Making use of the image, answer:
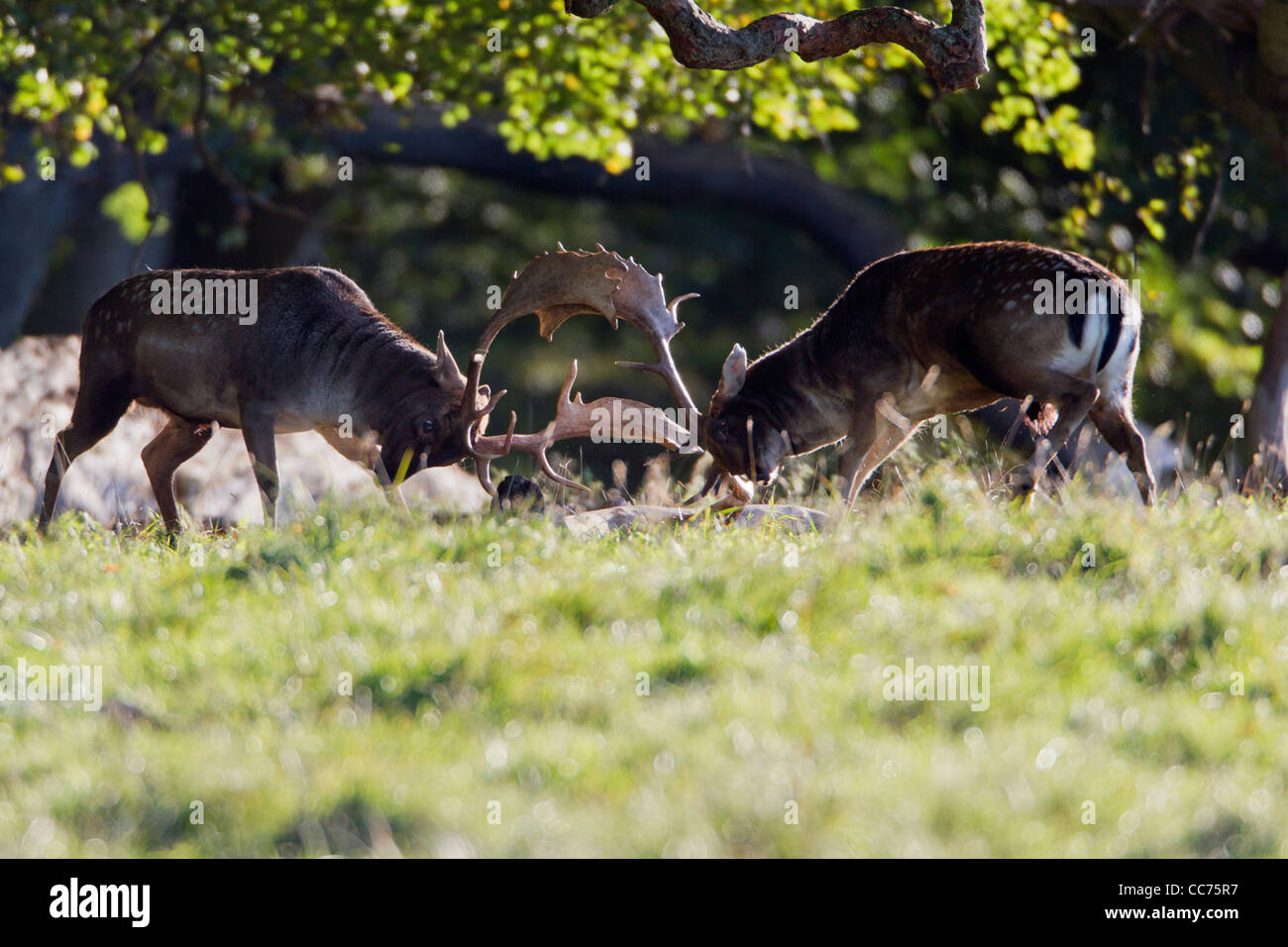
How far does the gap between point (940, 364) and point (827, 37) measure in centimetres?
180

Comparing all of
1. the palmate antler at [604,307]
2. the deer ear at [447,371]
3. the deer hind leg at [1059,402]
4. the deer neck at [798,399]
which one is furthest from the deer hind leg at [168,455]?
the deer hind leg at [1059,402]

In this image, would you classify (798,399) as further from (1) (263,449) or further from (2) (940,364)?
(1) (263,449)

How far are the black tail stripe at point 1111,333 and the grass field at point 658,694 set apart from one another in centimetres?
124

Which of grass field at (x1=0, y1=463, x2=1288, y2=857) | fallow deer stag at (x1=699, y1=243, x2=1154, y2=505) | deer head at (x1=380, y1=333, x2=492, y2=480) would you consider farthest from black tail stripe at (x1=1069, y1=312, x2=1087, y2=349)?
deer head at (x1=380, y1=333, x2=492, y2=480)

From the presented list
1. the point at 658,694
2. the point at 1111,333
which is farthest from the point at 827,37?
the point at 658,694

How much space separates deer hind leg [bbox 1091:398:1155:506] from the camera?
281 inches

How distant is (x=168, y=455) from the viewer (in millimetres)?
8500

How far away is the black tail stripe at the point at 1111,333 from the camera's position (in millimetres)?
6988

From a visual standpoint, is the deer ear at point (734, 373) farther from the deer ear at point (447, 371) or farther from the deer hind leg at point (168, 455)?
the deer hind leg at point (168, 455)

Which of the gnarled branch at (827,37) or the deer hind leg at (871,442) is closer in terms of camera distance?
the gnarled branch at (827,37)

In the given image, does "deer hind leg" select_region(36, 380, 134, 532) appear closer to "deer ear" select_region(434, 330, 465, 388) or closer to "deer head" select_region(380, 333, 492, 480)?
"deer head" select_region(380, 333, 492, 480)

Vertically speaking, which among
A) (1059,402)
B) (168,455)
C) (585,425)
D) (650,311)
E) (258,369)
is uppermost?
(1059,402)

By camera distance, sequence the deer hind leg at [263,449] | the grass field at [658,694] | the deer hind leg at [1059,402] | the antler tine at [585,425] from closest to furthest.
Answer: the grass field at [658,694]
the deer hind leg at [1059,402]
the deer hind leg at [263,449]
the antler tine at [585,425]
